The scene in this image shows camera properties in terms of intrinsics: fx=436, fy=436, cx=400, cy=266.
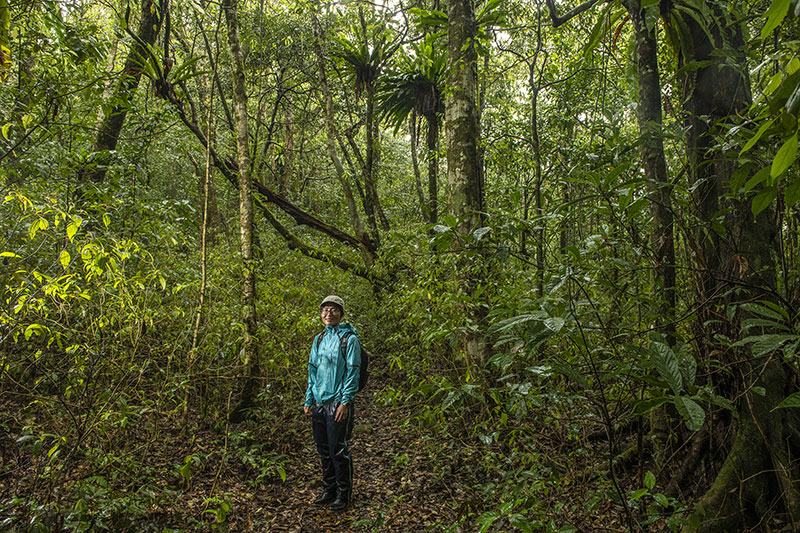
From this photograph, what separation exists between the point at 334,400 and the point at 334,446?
38 cm

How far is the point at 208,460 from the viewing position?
4137 mm

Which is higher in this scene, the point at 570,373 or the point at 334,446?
the point at 570,373

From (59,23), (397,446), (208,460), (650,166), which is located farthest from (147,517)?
(650,166)

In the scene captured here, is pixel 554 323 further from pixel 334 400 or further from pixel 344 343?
pixel 334 400

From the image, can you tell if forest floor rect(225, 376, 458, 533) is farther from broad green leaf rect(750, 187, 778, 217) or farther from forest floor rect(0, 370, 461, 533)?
broad green leaf rect(750, 187, 778, 217)

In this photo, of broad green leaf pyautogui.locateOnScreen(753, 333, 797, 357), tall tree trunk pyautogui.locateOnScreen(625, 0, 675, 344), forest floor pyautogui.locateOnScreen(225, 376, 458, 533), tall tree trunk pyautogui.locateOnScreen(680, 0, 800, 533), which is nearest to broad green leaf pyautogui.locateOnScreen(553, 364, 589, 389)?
broad green leaf pyautogui.locateOnScreen(753, 333, 797, 357)

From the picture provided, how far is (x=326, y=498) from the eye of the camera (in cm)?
386

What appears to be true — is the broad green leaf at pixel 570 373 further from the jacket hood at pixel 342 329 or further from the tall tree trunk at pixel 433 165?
the tall tree trunk at pixel 433 165

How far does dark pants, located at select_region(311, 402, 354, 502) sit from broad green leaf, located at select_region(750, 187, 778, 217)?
323 centimetres

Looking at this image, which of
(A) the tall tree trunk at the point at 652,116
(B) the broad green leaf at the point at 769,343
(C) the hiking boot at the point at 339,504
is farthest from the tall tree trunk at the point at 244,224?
(B) the broad green leaf at the point at 769,343

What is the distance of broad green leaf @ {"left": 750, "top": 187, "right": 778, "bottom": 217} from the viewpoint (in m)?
1.23

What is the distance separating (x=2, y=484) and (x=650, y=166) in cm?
543

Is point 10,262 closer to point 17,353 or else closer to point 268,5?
point 17,353

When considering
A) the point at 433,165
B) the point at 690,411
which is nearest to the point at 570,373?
the point at 690,411
